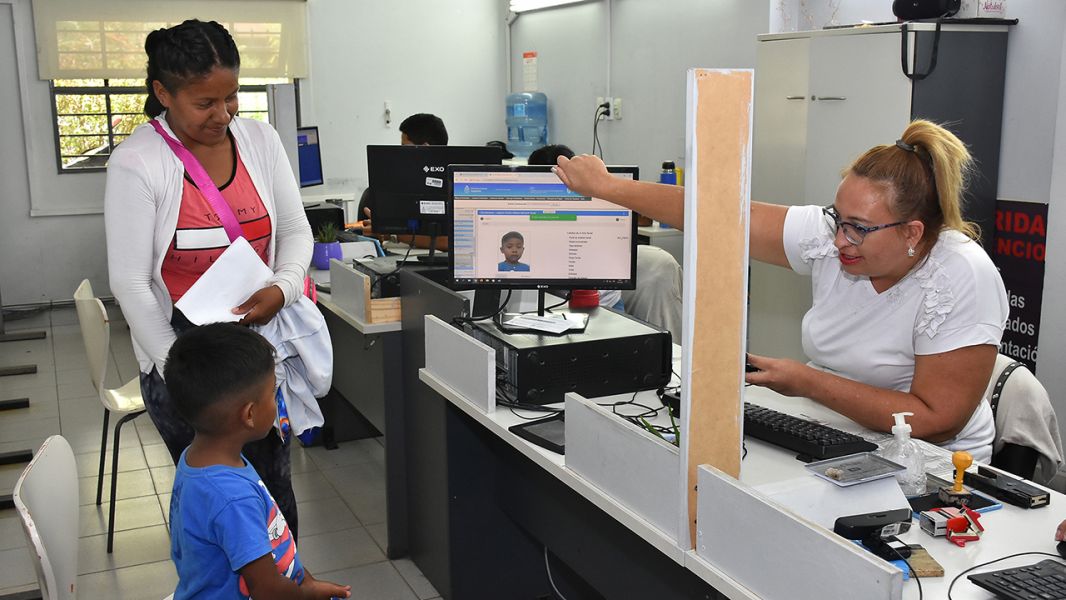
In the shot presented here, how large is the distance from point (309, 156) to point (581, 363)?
338 cm

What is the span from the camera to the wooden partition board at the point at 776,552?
1094 millimetres

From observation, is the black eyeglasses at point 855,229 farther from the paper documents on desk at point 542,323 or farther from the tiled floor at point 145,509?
the tiled floor at point 145,509

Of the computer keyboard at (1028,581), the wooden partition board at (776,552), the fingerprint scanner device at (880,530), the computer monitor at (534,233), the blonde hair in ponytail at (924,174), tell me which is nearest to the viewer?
the wooden partition board at (776,552)

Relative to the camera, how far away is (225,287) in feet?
6.55

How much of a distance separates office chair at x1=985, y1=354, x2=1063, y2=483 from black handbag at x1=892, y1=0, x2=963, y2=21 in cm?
224

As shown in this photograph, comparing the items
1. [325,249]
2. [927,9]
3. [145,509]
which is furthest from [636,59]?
[145,509]

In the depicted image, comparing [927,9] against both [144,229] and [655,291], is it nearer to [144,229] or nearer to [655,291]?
[655,291]

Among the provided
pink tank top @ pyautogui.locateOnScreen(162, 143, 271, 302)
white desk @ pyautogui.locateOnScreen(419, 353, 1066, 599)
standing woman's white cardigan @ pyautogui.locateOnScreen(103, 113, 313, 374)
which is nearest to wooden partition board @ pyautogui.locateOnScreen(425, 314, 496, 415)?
white desk @ pyautogui.locateOnScreen(419, 353, 1066, 599)

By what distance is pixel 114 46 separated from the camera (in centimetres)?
642

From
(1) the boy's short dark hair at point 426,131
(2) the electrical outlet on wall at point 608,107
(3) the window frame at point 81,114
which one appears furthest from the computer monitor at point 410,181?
(3) the window frame at point 81,114

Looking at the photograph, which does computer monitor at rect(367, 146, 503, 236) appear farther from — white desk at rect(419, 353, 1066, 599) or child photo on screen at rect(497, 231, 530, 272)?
white desk at rect(419, 353, 1066, 599)

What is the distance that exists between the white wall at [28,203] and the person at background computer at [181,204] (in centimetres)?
495

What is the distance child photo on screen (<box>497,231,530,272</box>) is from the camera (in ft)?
7.66

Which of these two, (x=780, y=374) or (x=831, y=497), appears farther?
(x=780, y=374)
